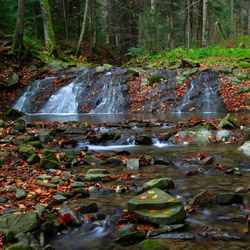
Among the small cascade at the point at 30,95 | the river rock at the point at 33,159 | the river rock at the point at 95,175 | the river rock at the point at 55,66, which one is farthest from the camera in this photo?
the river rock at the point at 55,66

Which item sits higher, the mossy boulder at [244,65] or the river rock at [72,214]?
the mossy boulder at [244,65]

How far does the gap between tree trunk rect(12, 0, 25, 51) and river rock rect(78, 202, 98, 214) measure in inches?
633

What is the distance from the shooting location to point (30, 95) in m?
16.4

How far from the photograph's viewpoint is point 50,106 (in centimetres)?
1577

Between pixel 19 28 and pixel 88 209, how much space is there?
54.0ft

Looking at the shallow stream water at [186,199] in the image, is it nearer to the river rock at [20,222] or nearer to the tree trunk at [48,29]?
the river rock at [20,222]

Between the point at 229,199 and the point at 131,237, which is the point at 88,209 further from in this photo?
the point at 229,199

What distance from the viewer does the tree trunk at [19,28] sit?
16109 millimetres

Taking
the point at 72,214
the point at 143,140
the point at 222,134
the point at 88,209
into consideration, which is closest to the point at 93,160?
the point at 143,140

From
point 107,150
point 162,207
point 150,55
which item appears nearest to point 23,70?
point 150,55

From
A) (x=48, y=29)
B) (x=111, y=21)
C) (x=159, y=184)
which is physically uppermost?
(x=111, y=21)

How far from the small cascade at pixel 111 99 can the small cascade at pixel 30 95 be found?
3.75 m

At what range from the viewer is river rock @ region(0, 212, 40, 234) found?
8.57 feet

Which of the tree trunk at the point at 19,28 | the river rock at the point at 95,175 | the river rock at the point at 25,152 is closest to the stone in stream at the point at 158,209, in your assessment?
the river rock at the point at 95,175
